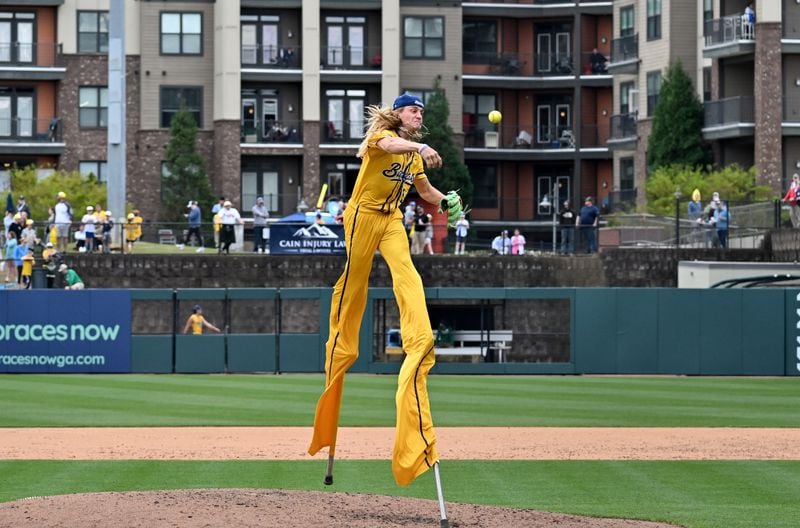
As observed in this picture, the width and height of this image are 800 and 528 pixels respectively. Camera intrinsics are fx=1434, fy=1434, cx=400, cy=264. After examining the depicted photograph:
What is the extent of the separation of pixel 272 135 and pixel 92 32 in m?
9.64

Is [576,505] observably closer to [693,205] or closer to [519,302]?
[519,302]

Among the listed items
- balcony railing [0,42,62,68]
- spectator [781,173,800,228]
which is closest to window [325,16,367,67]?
balcony railing [0,42,62,68]

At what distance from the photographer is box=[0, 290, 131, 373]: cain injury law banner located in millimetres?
32969

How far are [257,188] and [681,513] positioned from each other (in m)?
54.1

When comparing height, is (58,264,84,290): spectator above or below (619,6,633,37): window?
below

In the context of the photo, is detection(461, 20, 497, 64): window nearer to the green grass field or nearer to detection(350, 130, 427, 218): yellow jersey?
the green grass field

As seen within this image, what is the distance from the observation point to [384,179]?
11.1 m

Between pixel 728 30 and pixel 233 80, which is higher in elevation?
pixel 728 30

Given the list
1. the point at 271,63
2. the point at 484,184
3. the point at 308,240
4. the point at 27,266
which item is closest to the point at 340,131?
the point at 271,63

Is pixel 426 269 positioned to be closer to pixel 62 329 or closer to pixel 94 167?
pixel 62 329

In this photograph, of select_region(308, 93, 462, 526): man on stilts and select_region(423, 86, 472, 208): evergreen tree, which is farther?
select_region(423, 86, 472, 208): evergreen tree

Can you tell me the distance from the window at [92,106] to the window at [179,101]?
9.48ft

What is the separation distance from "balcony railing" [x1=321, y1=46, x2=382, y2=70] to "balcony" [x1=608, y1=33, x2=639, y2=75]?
10624mm

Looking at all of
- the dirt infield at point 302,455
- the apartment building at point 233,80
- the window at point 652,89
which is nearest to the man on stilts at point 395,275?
the dirt infield at point 302,455
